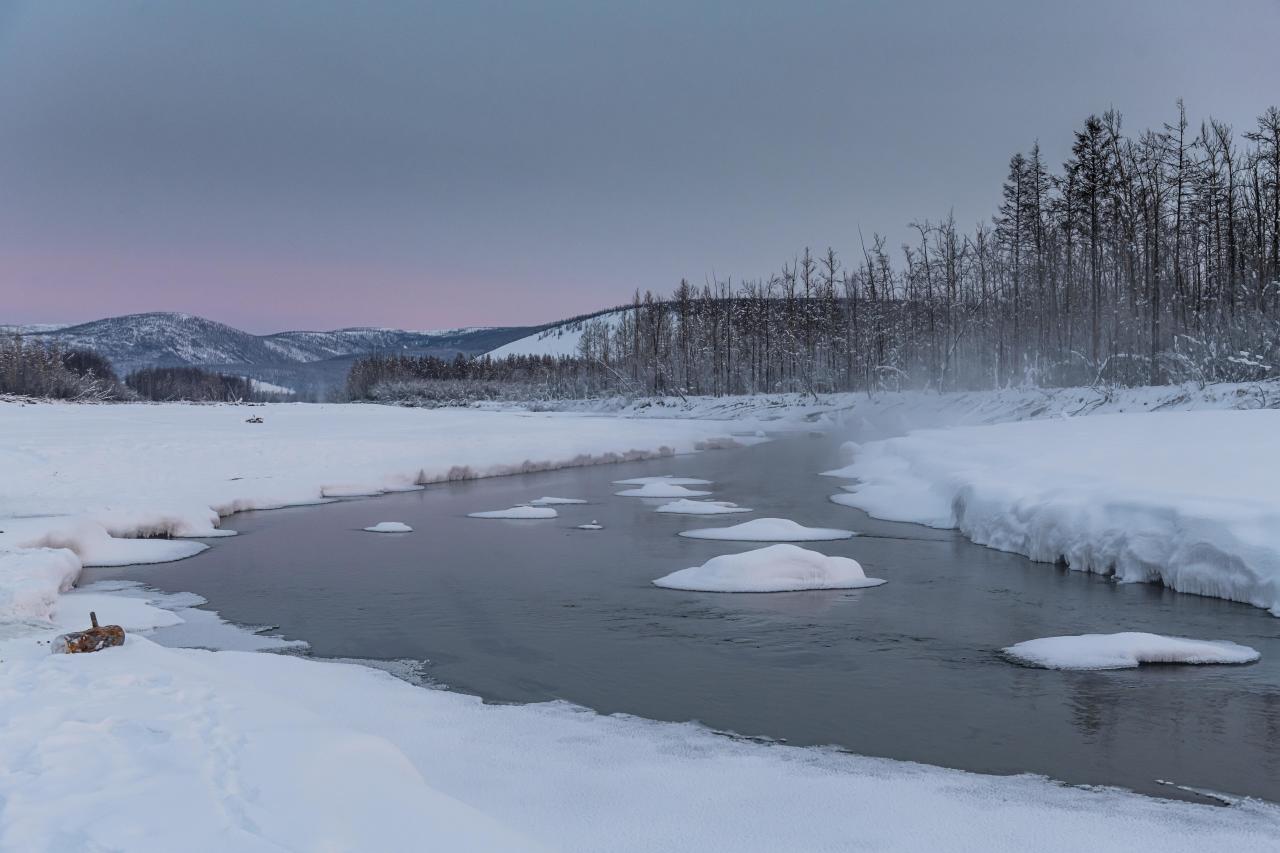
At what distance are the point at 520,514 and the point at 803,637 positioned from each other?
1055 centimetres

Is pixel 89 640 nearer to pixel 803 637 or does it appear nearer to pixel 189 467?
pixel 803 637

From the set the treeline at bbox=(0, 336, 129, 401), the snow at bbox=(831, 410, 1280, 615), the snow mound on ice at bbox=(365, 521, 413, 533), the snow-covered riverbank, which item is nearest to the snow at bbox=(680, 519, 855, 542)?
the snow at bbox=(831, 410, 1280, 615)

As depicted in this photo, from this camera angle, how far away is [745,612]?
10695mm

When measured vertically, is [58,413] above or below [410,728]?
above

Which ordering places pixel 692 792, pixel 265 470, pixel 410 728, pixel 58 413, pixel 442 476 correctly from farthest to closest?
pixel 58 413
pixel 442 476
pixel 265 470
pixel 410 728
pixel 692 792

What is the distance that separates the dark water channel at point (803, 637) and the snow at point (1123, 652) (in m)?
0.23

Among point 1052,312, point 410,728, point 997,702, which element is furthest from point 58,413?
point 1052,312

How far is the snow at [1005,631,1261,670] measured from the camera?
8.37 metres

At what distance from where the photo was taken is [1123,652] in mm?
8516

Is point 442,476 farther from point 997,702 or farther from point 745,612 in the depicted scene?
point 997,702

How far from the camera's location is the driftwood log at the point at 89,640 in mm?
7480

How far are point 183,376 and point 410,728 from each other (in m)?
177

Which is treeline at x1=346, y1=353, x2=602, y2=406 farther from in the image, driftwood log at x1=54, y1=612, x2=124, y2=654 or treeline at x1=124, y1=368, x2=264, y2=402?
driftwood log at x1=54, y1=612, x2=124, y2=654

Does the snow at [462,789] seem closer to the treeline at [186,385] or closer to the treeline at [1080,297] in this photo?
the treeline at [1080,297]
